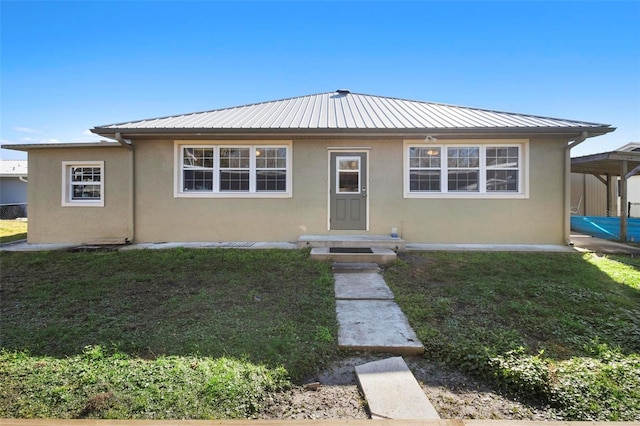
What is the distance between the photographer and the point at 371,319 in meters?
3.57

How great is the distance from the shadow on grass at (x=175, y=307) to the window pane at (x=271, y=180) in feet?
7.22

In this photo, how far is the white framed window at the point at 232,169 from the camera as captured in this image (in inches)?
311

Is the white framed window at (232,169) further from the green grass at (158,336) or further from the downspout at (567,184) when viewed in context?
the downspout at (567,184)

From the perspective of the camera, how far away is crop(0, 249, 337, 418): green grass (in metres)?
2.09

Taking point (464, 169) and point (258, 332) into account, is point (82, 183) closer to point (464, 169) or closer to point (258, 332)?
point (258, 332)

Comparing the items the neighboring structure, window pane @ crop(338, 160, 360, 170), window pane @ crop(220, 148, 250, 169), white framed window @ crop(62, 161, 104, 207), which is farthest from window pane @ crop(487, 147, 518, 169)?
the neighboring structure

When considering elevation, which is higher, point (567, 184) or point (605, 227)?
point (567, 184)

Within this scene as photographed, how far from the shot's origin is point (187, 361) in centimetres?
255

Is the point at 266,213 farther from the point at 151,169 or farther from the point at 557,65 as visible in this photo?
the point at 557,65

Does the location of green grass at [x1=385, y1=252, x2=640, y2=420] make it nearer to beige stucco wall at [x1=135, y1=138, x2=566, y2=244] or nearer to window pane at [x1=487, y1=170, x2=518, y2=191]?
beige stucco wall at [x1=135, y1=138, x2=566, y2=244]

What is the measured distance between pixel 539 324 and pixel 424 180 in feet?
16.3

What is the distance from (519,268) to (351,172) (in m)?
4.29

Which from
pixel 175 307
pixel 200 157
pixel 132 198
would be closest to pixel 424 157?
pixel 200 157

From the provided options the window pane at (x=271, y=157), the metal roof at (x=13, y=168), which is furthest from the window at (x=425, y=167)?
the metal roof at (x=13, y=168)
